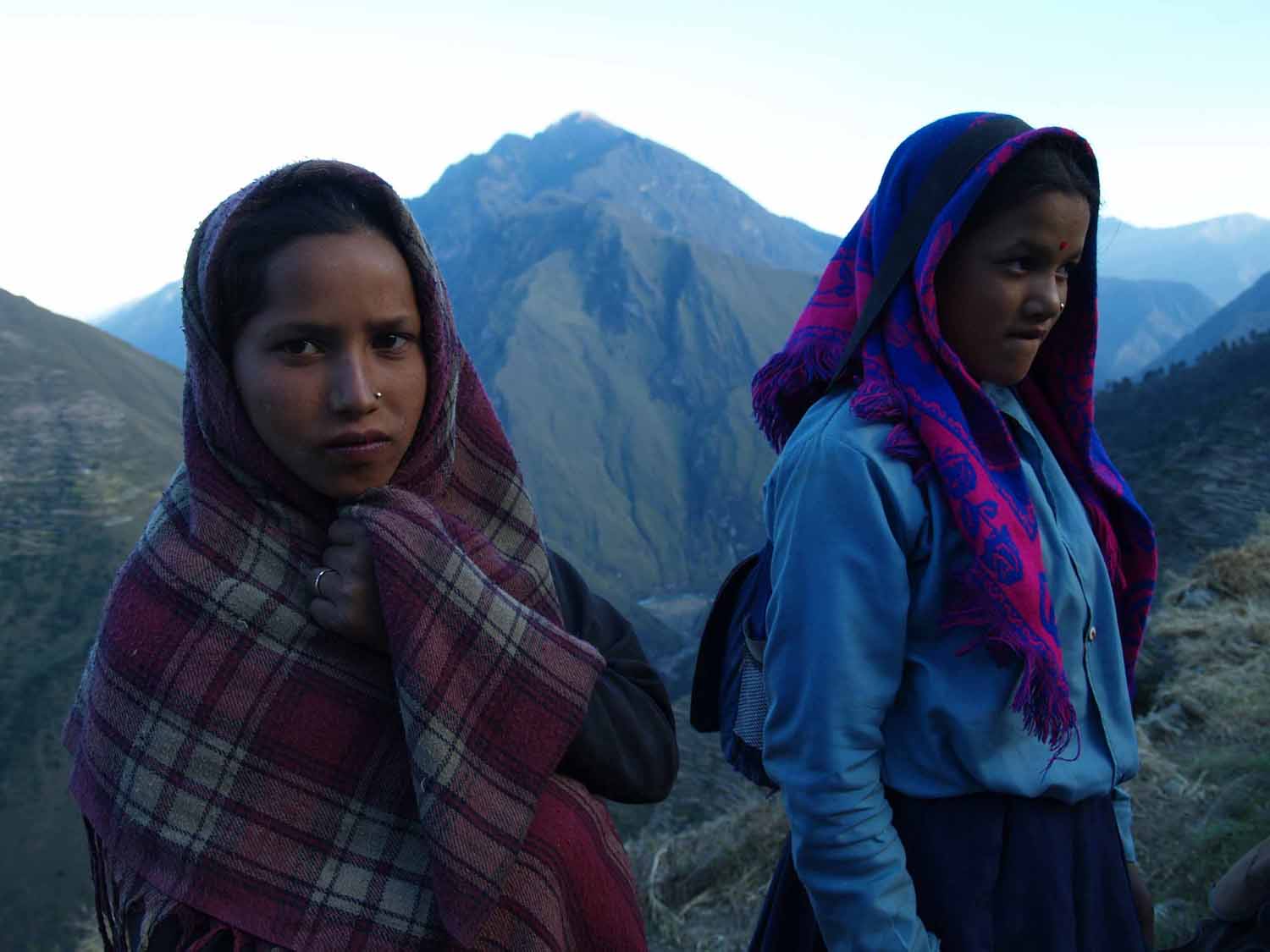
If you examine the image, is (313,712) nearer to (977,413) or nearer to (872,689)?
(872,689)

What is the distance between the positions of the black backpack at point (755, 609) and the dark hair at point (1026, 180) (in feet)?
0.14

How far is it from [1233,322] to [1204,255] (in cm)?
8941

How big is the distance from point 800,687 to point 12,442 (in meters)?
40.4

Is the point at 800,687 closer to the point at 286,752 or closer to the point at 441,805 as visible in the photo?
the point at 441,805

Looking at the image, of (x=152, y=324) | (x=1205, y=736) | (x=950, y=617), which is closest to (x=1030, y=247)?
(x=950, y=617)

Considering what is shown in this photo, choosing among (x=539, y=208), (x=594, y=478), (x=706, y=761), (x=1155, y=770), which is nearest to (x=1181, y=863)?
(x=1155, y=770)

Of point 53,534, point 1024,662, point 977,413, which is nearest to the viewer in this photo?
point 1024,662

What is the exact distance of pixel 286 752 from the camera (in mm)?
1134

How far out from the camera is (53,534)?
29.7 metres

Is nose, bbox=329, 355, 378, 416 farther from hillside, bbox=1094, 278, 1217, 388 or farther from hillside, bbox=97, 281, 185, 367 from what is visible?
hillside, bbox=97, 281, 185, 367

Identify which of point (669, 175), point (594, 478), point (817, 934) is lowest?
point (594, 478)

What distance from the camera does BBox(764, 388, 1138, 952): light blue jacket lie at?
49.1 inches

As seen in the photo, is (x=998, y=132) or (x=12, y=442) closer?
(x=998, y=132)

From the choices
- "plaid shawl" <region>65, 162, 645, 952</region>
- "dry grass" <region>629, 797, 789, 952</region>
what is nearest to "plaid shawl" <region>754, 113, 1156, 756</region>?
"plaid shawl" <region>65, 162, 645, 952</region>
